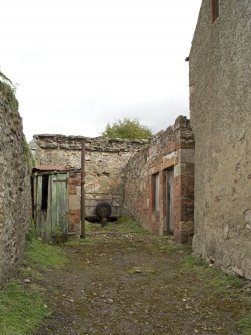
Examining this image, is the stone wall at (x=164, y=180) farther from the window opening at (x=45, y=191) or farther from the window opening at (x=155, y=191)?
the window opening at (x=45, y=191)

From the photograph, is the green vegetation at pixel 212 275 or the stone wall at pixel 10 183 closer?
the stone wall at pixel 10 183

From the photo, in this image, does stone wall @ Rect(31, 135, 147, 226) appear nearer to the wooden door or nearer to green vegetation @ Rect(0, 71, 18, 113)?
the wooden door

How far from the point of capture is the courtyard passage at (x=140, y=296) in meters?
4.17

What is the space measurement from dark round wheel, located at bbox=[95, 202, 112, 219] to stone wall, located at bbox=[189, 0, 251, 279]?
265 inches

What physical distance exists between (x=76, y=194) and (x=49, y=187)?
915 mm

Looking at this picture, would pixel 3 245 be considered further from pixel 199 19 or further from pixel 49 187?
pixel 199 19

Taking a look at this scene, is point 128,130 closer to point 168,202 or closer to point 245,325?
point 168,202

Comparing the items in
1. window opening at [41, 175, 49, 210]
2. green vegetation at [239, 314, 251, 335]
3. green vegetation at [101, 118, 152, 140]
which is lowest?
green vegetation at [239, 314, 251, 335]

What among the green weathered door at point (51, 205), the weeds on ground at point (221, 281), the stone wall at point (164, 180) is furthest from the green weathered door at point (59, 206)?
the weeds on ground at point (221, 281)

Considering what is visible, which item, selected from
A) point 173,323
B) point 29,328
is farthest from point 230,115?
point 29,328

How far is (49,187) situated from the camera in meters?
9.16

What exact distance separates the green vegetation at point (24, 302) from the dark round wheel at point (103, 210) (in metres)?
7.59

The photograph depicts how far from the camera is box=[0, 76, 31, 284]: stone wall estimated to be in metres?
4.73

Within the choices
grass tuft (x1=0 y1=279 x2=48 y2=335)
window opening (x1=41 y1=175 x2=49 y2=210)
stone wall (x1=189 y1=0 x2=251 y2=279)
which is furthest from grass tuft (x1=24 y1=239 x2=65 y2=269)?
stone wall (x1=189 y1=0 x2=251 y2=279)
